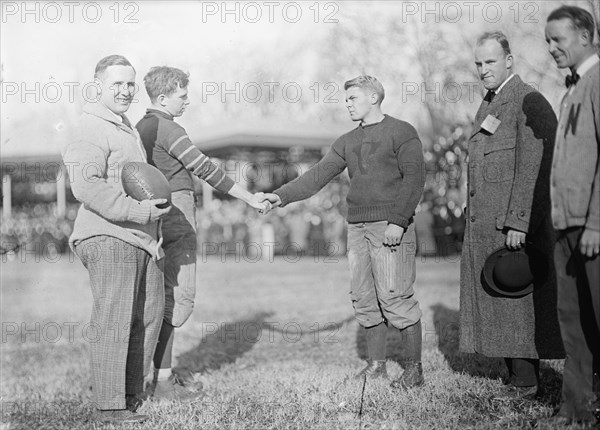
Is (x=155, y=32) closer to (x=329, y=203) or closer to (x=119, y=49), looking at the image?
(x=119, y=49)

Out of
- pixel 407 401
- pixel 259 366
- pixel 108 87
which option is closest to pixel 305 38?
pixel 259 366

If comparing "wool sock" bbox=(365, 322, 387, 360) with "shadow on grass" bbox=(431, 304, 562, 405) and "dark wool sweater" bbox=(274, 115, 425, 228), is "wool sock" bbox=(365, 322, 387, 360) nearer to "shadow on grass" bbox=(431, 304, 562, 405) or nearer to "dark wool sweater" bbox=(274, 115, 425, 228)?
"shadow on grass" bbox=(431, 304, 562, 405)

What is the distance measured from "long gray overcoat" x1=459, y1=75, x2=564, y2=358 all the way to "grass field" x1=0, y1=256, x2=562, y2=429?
0.39 meters

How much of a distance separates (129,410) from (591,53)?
3321mm

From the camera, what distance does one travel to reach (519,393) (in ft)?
15.6

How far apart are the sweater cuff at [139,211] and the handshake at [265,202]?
47.2 inches

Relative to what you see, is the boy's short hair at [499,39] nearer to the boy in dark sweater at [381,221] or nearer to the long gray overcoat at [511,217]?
the long gray overcoat at [511,217]

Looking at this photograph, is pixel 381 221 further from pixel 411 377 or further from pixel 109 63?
pixel 109 63

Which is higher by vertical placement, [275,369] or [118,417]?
[118,417]

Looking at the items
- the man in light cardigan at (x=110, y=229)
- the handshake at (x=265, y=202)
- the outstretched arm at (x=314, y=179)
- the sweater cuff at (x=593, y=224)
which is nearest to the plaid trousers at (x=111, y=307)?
the man in light cardigan at (x=110, y=229)

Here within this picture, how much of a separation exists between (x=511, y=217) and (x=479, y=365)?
69.1 inches

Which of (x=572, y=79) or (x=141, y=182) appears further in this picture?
Result: (x=141, y=182)

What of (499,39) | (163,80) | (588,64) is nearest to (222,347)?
(163,80)

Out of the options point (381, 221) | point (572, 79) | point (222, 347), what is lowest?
point (222, 347)
